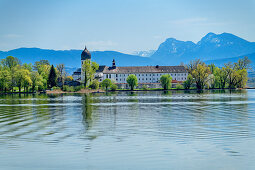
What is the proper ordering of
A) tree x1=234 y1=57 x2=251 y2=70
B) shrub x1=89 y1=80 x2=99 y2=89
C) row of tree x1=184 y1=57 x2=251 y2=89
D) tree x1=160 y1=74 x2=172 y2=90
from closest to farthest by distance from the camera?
1. shrub x1=89 y1=80 x2=99 y2=89
2. row of tree x1=184 y1=57 x2=251 y2=89
3. tree x1=160 y1=74 x2=172 y2=90
4. tree x1=234 y1=57 x2=251 y2=70

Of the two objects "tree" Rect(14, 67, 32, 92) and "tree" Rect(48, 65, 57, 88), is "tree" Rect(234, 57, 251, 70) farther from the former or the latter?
"tree" Rect(14, 67, 32, 92)

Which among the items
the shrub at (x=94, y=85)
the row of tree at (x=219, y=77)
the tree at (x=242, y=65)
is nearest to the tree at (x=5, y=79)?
the shrub at (x=94, y=85)

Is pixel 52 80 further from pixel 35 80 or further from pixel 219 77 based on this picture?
pixel 219 77

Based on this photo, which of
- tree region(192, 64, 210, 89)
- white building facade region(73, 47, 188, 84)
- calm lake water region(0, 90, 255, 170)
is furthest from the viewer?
white building facade region(73, 47, 188, 84)

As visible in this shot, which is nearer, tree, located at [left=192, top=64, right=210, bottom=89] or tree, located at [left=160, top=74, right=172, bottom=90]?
tree, located at [left=192, top=64, right=210, bottom=89]

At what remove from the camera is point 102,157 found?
15.2 meters

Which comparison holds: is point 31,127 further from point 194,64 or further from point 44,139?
point 194,64

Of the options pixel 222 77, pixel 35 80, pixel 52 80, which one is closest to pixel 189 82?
Result: pixel 222 77

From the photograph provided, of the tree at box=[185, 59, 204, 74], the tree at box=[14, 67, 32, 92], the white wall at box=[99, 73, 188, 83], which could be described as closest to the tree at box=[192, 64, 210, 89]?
the tree at box=[185, 59, 204, 74]

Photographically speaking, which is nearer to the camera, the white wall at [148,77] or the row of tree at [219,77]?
the row of tree at [219,77]

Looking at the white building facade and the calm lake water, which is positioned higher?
the white building facade

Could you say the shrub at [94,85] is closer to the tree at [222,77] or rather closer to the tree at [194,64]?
the tree at [194,64]

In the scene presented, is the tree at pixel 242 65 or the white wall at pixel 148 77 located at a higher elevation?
the tree at pixel 242 65

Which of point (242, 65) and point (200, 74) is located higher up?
point (242, 65)
